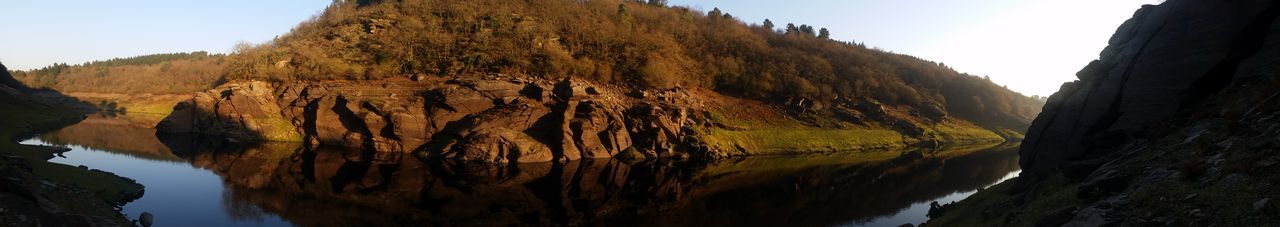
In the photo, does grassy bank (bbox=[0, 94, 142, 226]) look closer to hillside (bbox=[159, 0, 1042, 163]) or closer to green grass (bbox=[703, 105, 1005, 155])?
hillside (bbox=[159, 0, 1042, 163])

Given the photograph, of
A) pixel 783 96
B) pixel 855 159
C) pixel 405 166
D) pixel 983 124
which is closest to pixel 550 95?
pixel 405 166

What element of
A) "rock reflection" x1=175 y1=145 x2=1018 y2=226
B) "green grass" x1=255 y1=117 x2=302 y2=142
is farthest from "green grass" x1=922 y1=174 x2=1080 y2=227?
"green grass" x1=255 y1=117 x2=302 y2=142

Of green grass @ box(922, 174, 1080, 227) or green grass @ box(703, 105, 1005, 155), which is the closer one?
green grass @ box(922, 174, 1080, 227)

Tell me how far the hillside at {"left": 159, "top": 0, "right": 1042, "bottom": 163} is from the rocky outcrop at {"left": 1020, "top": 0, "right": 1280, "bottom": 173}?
4349 cm

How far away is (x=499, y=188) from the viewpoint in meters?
40.6

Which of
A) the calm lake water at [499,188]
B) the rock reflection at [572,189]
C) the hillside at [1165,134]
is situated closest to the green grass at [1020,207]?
the hillside at [1165,134]

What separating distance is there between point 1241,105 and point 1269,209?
908 centimetres

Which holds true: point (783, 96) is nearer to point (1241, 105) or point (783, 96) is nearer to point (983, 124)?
point (983, 124)

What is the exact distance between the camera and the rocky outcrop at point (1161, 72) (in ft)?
63.2

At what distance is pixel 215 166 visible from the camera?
46.6 metres

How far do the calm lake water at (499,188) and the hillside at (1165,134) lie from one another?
10750 millimetres

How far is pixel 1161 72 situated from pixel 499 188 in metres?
36.0

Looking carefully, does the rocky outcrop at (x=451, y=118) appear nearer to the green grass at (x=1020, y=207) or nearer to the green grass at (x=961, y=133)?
the green grass at (x=1020, y=207)

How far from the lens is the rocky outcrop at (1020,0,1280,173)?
19250 millimetres
